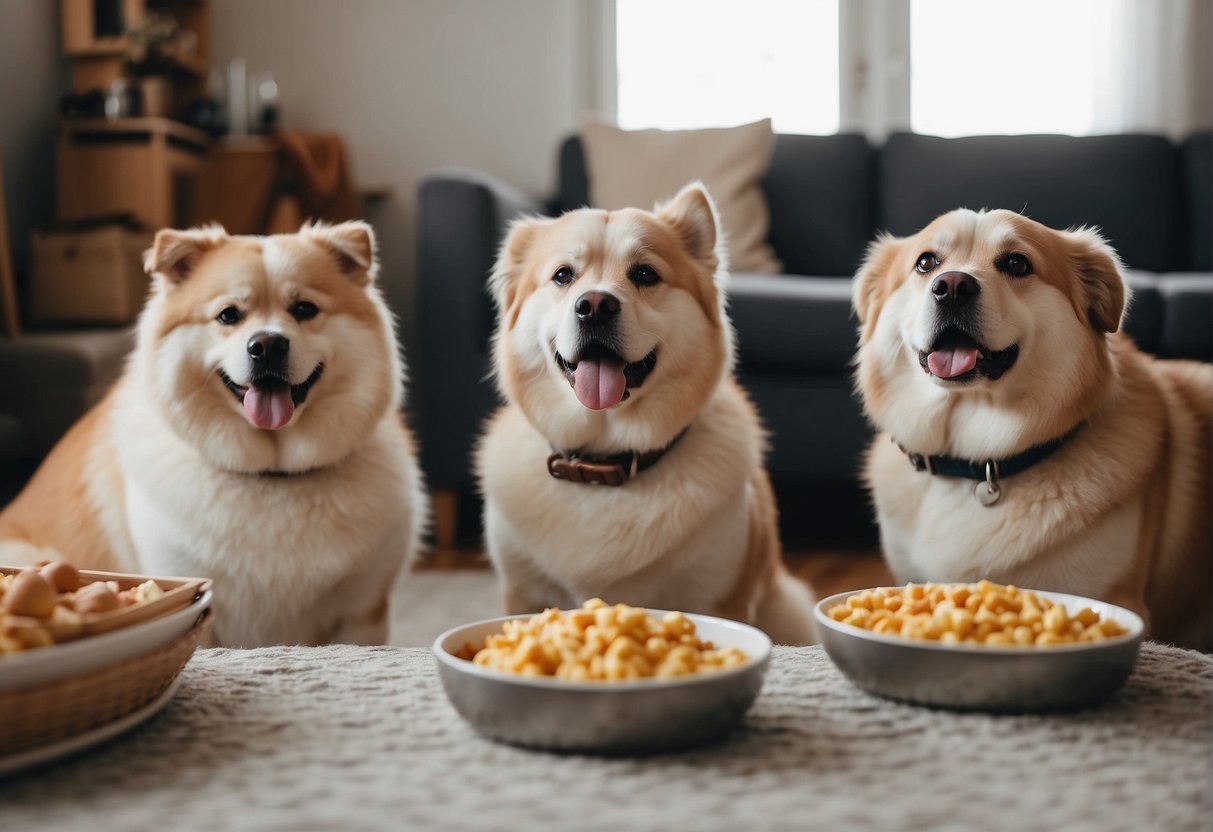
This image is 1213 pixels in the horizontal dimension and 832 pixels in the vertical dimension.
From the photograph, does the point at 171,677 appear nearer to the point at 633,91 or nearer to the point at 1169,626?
the point at 1169,626

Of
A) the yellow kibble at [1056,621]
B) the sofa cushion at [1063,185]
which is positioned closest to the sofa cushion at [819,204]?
the sofa cushion at [1063,185]

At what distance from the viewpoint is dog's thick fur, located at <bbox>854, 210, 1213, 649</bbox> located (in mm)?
1542

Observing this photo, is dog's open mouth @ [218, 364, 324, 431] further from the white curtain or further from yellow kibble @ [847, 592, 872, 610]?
the white curtain

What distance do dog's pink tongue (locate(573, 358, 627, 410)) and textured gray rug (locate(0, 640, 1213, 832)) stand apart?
664mm

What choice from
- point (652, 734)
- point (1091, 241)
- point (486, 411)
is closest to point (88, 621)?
point (652, 734)

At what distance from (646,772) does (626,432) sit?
90 centimetres

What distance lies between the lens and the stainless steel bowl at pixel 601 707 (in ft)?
2.87

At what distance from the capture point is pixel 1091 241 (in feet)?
5.25

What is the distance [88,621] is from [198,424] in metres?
0.85

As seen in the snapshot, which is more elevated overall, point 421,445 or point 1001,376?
point 1001,376

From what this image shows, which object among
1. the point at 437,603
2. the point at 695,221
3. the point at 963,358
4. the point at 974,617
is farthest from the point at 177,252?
the point at 974,617

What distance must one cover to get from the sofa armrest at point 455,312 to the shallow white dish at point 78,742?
6.30ft

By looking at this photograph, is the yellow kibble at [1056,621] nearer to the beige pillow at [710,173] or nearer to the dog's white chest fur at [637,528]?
the dog's white chest fur at [637,528]

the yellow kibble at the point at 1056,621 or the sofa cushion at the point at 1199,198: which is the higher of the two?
the sofa cushion at the point at 1199,198
